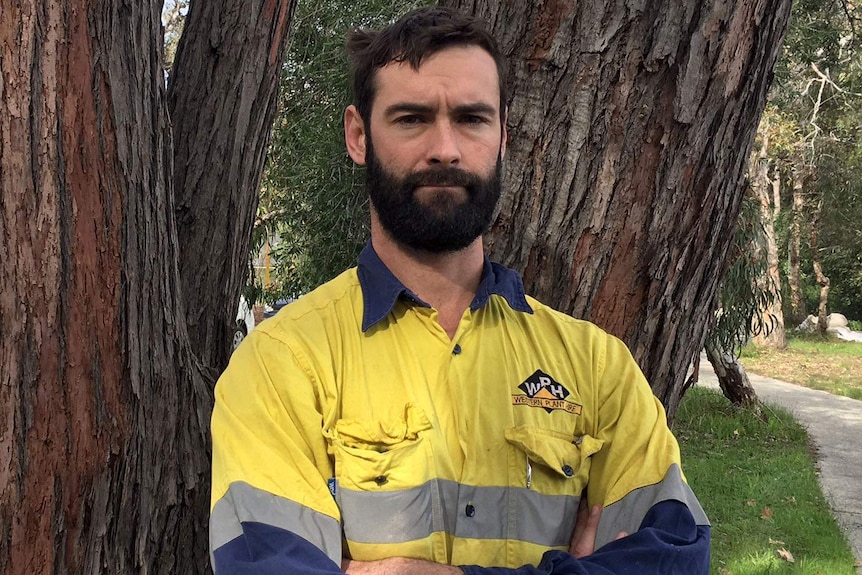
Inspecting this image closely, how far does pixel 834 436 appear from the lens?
33.9 ft

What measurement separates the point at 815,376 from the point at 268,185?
38.4 feet

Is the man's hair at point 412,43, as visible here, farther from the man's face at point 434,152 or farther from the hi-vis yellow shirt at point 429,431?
the hi-vis yellow shirt at point 429,431

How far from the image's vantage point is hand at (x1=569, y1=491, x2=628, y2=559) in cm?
195

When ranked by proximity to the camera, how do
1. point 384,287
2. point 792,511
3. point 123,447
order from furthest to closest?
point 792,511
point 123,447
point 384,287

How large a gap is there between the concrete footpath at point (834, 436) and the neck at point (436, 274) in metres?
4.93

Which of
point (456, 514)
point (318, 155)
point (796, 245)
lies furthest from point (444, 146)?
point (796, 245)

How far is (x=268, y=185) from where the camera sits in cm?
1073

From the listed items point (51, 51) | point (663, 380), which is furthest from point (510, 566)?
point (51, 51)

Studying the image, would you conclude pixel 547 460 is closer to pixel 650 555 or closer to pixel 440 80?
pixel 650 555

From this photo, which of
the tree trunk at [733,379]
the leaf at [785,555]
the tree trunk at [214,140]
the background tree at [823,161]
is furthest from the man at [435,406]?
the background tree at [823,161]

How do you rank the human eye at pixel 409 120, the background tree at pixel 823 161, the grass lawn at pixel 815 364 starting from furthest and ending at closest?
the background tree at pixel 823 161, the grass lawn at pixel 815 364, the human eye at pixel 409 120

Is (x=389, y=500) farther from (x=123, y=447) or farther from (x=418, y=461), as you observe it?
(x=123, y=447)

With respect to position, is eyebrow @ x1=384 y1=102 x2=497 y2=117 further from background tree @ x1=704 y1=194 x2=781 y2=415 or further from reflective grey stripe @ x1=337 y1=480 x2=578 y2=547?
background tree @ x1=704 y1=194 x2=781 y2=415

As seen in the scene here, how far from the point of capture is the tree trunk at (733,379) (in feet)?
35.7
